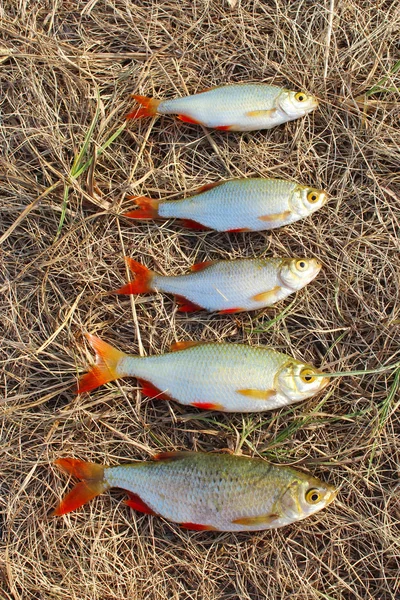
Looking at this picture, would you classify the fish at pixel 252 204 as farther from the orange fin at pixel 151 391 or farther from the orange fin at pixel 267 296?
the orange fin at pixel 151 391

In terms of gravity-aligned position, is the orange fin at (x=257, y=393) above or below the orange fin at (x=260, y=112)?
below

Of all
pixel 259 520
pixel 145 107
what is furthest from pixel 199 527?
pixel 145 107

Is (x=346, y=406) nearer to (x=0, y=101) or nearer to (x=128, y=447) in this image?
(x=128, y=447)

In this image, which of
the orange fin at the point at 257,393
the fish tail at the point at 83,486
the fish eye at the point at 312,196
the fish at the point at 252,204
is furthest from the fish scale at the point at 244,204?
the fish tail at the point at 83,486

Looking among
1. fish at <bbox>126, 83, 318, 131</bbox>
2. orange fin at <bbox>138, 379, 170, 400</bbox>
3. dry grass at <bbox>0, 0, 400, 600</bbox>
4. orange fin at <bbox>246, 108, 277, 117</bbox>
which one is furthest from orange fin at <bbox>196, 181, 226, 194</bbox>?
orange fin at <bbox>138, 379, 170, 400</bbox>

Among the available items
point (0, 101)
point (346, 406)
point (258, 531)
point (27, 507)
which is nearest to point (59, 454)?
point (27, 507)

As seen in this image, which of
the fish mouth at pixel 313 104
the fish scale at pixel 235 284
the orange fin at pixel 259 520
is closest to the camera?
the orange fin at pixel 259 520

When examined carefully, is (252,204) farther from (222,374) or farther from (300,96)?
(222,374)
